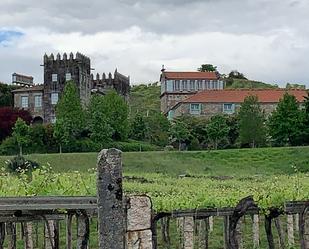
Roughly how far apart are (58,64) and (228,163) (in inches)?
1604

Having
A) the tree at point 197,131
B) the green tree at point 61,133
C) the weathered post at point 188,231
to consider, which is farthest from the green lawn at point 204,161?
the weathered post at point 188,231

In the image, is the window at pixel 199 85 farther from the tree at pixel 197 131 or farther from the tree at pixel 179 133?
the tree at pixel 179 133

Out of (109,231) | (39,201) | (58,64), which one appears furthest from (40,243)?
(58,64)

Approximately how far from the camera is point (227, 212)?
1459cm

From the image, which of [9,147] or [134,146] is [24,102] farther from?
[134,146]

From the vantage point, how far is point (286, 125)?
67.2 m

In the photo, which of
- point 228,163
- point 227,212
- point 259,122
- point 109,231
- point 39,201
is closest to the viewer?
point 109,231

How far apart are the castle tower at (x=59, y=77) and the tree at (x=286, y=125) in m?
28.0

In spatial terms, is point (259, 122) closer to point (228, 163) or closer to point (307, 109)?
point (307, 109)

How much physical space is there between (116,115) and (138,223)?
65.0 metres

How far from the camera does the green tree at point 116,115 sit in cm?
7194

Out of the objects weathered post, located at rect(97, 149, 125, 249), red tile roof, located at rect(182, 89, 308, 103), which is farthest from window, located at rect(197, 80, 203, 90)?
weathered post, located at rect(97, 149, 125, 249)

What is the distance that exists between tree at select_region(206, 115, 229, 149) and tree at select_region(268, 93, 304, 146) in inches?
180

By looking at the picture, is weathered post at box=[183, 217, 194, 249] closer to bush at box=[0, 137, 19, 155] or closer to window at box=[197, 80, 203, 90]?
bush at box=[0, 137, 19, 155]
